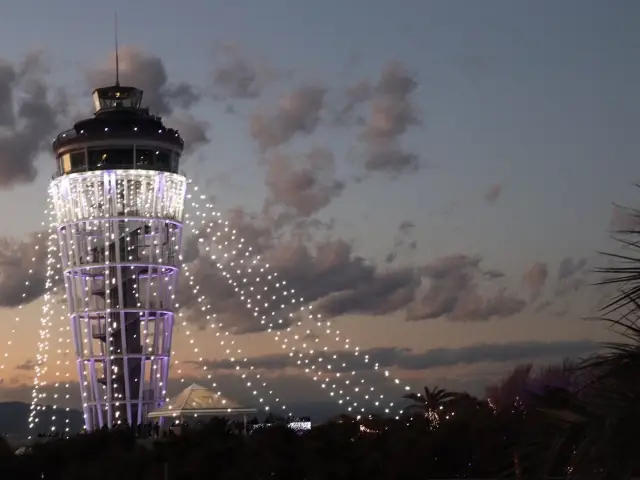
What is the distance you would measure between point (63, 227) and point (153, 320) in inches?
401

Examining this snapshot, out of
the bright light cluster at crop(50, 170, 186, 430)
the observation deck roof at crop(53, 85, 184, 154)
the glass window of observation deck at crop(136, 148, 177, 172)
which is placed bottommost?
the bright light cluster at crop(50, 170, 186, 430)

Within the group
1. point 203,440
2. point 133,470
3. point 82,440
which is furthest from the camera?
point 82,440

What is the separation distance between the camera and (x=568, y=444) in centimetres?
411

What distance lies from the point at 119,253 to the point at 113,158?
734 centimetres

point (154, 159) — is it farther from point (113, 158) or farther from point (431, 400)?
point (431, 400)

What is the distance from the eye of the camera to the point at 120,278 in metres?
84.8

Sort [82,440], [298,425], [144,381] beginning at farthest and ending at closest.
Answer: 1. [144,381]
2. [298,425]
3. [82,440]

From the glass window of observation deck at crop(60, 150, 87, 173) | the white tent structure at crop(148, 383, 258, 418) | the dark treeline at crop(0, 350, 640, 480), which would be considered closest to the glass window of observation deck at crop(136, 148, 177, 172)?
the glass window of observation deck at crop(60, 150, 87, 173)

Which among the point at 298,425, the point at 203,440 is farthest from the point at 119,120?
the point at 203,440

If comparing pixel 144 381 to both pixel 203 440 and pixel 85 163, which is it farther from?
pixel 203 440

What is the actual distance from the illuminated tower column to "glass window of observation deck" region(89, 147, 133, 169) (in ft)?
0.25

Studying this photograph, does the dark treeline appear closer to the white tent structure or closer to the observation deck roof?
the white tent structure

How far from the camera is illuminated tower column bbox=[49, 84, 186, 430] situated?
85.9 metres

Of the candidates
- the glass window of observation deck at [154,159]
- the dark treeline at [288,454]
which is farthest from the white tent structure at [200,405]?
the glass window of observation deck at [154,159]
